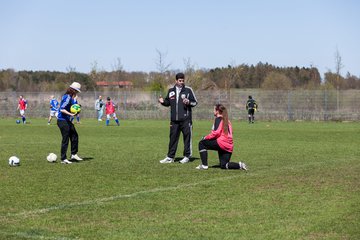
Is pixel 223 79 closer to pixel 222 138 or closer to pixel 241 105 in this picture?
pixel 241 105

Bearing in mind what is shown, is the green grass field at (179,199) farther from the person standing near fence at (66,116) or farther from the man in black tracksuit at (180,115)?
the person standing near fence at (66,116)

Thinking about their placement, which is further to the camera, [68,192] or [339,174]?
[339,174]

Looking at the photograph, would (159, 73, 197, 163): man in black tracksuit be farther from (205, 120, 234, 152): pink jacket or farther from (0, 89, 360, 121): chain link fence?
(0, 89, 360, 121): chain link fence

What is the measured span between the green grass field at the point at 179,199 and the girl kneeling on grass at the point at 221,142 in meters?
0.35

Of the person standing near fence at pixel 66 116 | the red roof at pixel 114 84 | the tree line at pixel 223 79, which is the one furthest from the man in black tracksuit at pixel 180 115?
the red roof at pixel 114 84

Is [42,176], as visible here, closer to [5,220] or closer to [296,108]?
[5,220]

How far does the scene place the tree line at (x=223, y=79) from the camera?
72.8m

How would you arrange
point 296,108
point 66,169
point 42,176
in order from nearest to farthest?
1. point 42,176
2. point 66,169
3. point 296,108

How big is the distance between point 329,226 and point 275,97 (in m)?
43.1

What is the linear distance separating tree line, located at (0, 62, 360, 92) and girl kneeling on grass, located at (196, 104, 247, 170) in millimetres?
52372

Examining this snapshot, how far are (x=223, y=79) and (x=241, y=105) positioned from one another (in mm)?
28841

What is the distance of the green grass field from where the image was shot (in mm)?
6988

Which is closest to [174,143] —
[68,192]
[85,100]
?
[68,192]

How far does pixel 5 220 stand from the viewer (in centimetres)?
755
